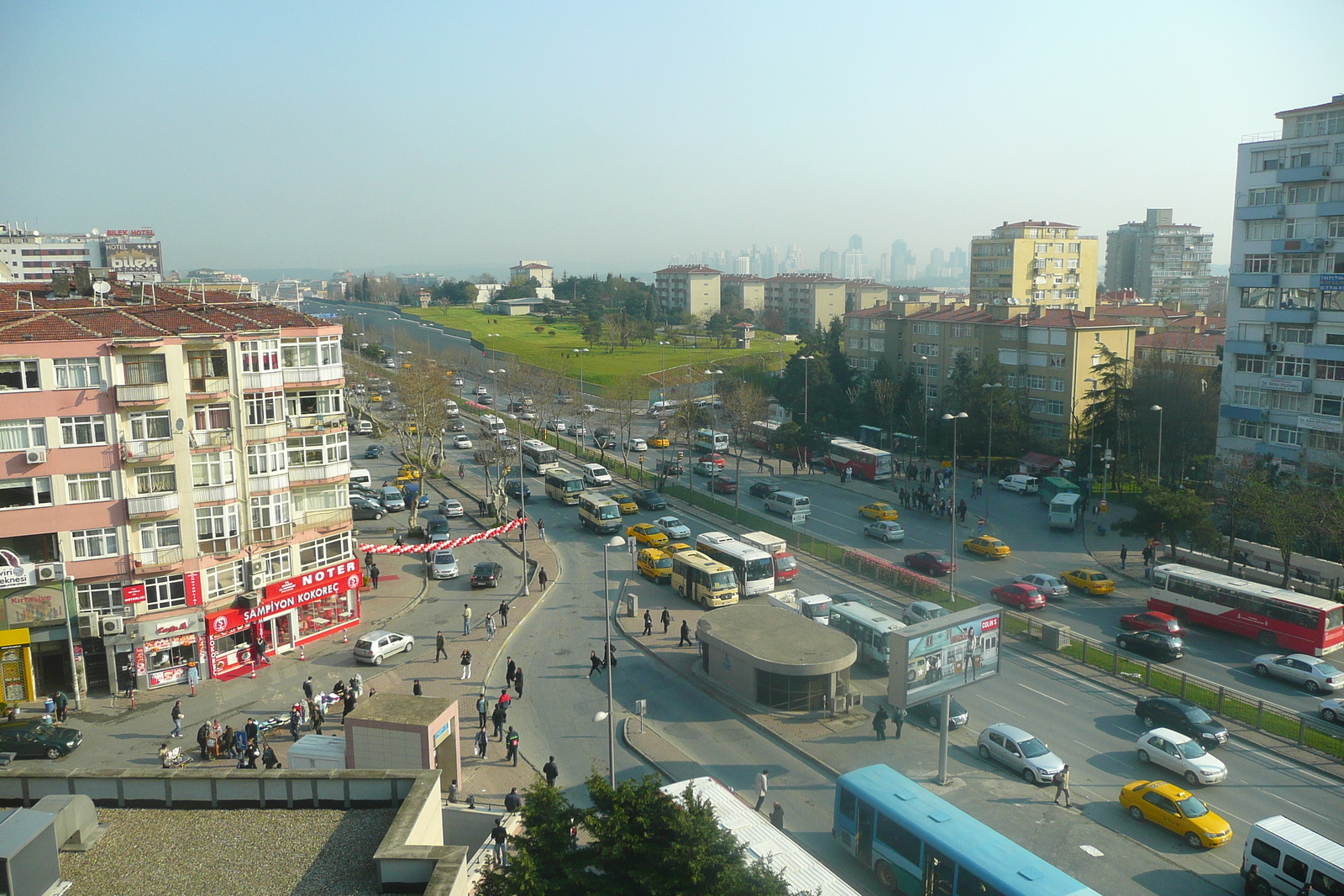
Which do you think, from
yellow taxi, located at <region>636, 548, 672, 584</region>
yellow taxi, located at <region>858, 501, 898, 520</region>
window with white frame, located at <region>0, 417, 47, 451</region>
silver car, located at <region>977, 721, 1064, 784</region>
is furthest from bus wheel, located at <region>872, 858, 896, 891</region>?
yellow taxi, located at <region>858, 501, 898, 520</region>

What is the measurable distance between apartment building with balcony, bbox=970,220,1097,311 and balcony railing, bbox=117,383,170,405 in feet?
261

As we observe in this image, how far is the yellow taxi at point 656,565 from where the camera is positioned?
124ft

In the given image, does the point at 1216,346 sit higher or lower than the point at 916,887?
higher

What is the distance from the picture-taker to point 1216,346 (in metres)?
63.4

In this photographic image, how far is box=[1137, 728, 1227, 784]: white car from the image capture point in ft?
70.0

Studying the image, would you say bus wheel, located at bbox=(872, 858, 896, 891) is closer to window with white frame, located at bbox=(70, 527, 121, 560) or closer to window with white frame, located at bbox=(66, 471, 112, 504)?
window with white frame, located at bbox=(70, 527, 121, 560)

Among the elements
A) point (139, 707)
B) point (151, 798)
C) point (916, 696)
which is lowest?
point (139, 707)

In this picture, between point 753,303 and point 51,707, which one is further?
point 753,303

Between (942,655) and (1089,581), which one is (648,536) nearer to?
(1089,581)

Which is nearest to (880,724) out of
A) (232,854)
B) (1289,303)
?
(232,854)

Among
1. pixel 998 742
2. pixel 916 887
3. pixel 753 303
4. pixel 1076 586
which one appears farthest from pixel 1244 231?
pixel 753 303

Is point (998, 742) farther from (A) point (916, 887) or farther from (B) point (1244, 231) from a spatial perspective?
(B) point (1244, 231)

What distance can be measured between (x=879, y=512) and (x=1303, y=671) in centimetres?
2138

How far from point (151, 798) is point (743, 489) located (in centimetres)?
4392
